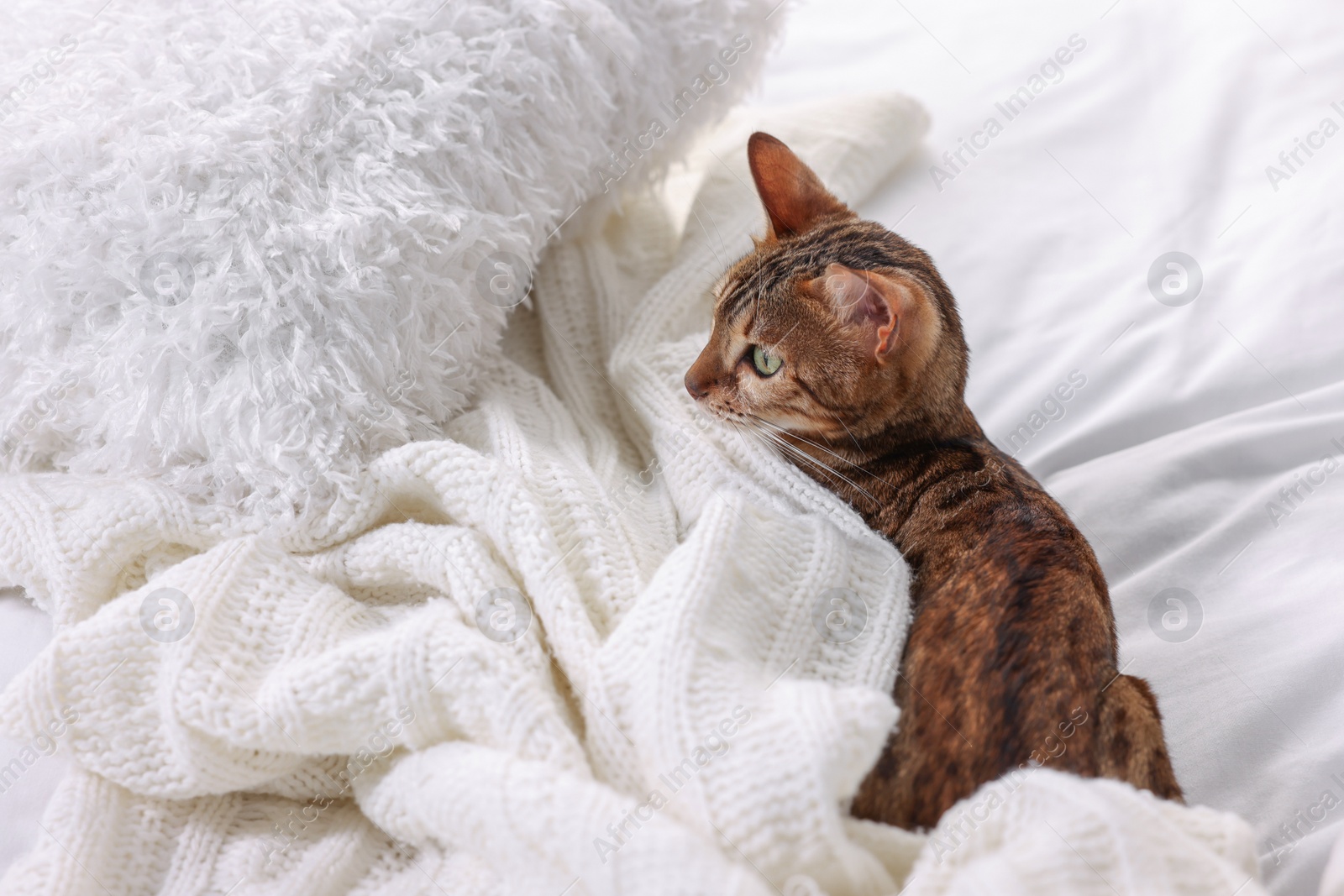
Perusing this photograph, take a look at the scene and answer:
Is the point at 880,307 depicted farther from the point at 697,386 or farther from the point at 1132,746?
the point at 1132,746

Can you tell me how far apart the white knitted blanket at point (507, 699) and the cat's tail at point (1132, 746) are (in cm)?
6

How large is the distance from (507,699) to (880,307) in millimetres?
504

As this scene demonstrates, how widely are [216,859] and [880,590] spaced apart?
24.5 inches

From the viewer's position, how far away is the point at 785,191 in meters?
1.09

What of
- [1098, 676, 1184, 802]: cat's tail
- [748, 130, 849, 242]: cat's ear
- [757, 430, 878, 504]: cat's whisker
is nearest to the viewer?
[1098, 676, 1184, 802]: cat's tail

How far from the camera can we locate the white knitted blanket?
62cm

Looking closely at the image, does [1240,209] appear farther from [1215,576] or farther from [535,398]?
[535,398]

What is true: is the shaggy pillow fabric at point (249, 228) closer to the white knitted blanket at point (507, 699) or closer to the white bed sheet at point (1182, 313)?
the white knitted blanket at point (507, 699)

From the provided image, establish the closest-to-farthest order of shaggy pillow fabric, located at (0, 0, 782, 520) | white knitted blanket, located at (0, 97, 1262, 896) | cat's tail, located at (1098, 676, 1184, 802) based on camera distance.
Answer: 1. white knitted blanket, located at (0, 97, 1262, 896)
2. cat's tail, located at (1098, 676, 1184, 802)
3. shaggy pillow fabric, located at (0, 0, 782, 520)

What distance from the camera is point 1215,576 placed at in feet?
3.38

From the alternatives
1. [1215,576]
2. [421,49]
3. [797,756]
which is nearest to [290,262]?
[421,49]

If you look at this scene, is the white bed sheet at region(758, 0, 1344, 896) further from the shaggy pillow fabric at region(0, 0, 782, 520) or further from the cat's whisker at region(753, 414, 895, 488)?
the shaggy pillow fabric at region(0, 0, 782, 520)

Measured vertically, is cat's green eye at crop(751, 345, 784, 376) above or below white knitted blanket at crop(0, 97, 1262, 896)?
above

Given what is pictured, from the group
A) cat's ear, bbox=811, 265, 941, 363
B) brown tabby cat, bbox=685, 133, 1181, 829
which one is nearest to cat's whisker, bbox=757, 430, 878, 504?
brown tabby cat, bbox=685, 133, 1181, 829
